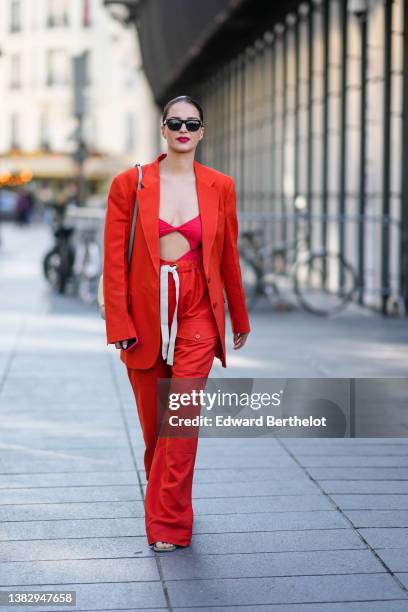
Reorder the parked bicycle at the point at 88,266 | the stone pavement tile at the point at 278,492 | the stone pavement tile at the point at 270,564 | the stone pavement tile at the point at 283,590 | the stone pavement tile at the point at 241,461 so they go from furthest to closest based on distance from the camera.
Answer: the parked bicycle at the point at 88,266 < the stone pavement tile at the point at 241,461 < the stone pavement tile at the point at 278,492 < the stone pavement tile at the point at 270,564 < the stone pavement tile at the point at 283,590

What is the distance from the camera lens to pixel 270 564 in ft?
15.9

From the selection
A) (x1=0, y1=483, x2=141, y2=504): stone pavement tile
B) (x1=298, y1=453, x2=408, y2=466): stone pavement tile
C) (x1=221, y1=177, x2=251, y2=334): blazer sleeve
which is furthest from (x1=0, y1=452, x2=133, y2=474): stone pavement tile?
(x1=221, y1=177, x2=251, y2=334): blazer sleeve

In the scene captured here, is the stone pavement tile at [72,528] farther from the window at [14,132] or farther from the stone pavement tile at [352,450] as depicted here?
the window at [14,132]

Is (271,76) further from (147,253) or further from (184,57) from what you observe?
(147,253)

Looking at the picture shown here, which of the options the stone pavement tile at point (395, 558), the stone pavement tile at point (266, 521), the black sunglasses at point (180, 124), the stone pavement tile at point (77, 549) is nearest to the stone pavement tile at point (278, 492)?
the stone pavement tile at point (266, 521)

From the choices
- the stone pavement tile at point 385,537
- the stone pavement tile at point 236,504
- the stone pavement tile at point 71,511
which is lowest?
the stone pavement tile at point 236,504

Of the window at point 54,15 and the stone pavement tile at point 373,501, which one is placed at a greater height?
the window at point 54,15

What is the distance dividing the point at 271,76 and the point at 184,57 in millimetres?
3727

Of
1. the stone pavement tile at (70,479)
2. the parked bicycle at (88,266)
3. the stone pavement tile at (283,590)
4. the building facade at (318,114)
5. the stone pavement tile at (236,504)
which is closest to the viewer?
the stone pavement tile at (283,590)

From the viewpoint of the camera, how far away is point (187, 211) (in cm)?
515

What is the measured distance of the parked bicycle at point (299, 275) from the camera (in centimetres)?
1458

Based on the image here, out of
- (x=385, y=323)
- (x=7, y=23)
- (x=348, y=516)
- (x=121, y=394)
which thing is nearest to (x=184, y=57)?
(x=385, y=323)

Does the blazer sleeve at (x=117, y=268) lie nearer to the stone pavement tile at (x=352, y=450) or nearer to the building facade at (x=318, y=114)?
the stone pavement tile at (x=352, y=450)

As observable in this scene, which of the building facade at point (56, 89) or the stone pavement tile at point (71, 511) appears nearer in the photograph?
the stone pavement tile at point (71, 511)
